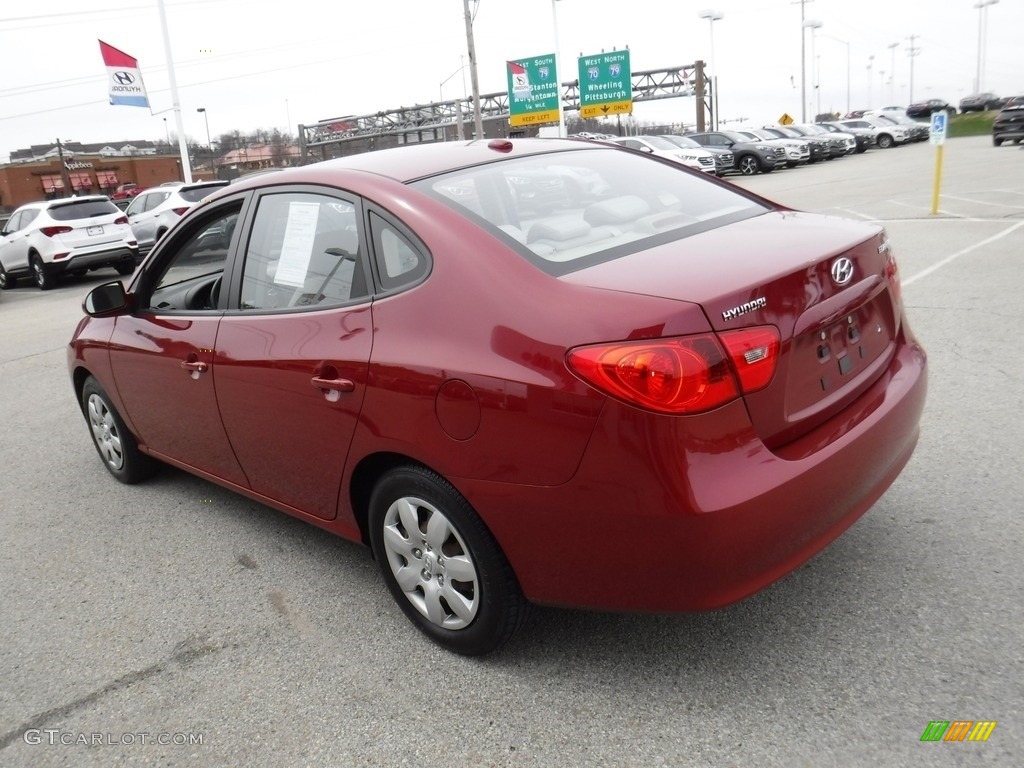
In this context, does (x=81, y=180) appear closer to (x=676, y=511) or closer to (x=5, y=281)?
(x=5, y=281)

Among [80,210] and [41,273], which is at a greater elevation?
[80,210]

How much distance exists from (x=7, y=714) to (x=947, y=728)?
9.56ft

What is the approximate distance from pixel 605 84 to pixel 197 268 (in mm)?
50196

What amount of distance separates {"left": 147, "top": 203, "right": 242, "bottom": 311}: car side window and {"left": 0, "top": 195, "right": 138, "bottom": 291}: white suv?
46.7 ft

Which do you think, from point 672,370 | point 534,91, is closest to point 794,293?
point 672,370

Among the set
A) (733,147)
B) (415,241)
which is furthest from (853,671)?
(733,147)

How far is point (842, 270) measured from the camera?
2660 mm

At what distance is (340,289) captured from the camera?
307cm

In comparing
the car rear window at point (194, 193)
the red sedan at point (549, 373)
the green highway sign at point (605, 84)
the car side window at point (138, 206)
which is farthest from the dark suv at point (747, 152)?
the red sedan at point (549, 373)

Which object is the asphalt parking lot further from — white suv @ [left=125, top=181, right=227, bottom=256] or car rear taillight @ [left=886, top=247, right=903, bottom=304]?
white suv @ [left=125, top=181, right=227, bottom=256]

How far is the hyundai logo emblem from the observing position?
263 cm

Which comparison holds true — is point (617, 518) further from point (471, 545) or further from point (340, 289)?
point (340, 289)

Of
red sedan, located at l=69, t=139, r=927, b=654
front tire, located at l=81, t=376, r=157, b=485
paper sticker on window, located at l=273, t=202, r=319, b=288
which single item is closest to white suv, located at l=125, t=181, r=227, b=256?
front tire, located at l=81, t=376, r=157, b=485

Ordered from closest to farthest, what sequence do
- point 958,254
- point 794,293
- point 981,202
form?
1. point 794,293
2. point 958,254
3. point 981,202
